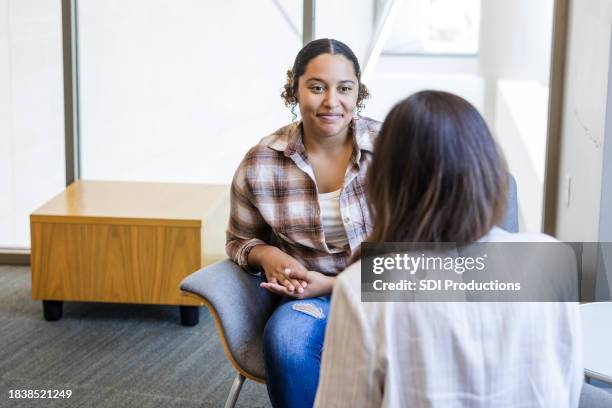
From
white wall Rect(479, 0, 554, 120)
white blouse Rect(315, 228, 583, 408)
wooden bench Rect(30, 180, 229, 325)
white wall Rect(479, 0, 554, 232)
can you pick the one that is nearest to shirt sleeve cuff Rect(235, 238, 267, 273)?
wooden bench Rect(30, 180, 229, 325)

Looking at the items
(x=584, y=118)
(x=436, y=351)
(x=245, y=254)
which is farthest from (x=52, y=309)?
(x=436, y=351)

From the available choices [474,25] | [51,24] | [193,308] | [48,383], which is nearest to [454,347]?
[48,383]

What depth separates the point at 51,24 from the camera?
3973mm

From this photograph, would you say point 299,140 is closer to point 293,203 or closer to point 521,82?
point 293,203

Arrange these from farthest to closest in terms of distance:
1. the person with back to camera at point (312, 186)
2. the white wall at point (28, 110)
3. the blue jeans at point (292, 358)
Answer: the white wall at point (28, 110), the person with back to camera at point (312, 186), the blue jeans at point (292, 358)

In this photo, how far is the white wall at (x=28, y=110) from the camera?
398 centimetres

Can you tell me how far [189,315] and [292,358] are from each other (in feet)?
4.71

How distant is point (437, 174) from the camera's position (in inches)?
50.7

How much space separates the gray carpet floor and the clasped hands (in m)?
0.65

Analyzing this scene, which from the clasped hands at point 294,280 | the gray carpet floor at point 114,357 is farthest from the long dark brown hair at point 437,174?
the gray carpet floor at point 114,357

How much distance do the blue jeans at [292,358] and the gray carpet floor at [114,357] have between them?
0.69 metres

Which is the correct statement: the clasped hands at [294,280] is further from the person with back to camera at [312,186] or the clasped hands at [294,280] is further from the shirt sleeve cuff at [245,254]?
the shirt sleeve cuff at [245,254]

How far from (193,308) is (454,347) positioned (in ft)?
7.39

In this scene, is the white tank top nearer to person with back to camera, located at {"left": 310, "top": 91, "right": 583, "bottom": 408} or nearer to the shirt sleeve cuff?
the shirt sleeve cuff
